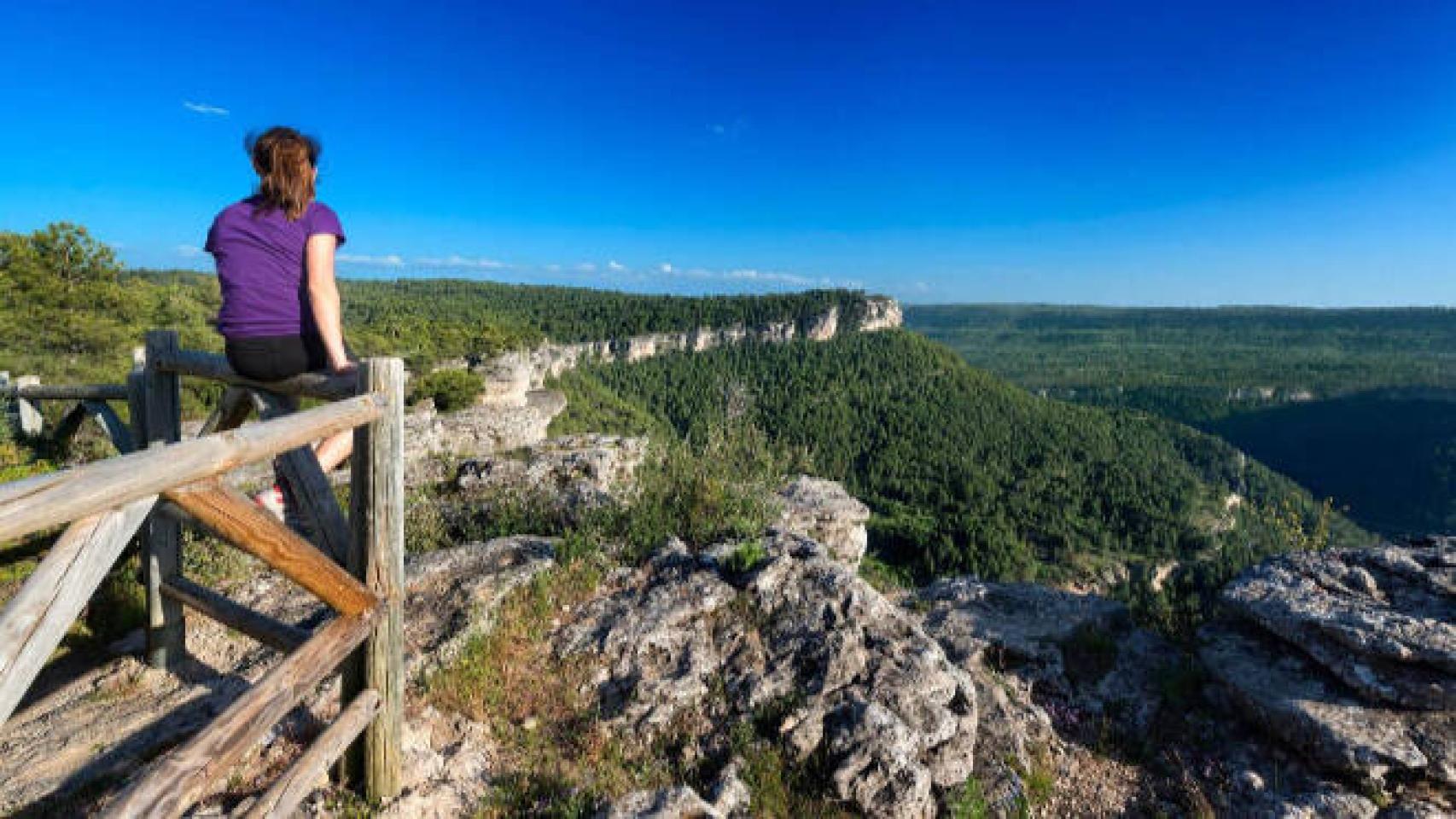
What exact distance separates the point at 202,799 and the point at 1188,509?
85.1m

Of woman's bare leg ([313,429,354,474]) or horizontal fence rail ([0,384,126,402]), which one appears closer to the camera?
woman's bare leg ([313,429,354,474])

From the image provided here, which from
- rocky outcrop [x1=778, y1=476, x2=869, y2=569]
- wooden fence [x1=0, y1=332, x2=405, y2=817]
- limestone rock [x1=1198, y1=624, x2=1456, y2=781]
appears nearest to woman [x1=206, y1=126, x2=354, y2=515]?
wooden fence [x1=0, y1=332, x2=405, y2=817]

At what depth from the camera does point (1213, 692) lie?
519 cm

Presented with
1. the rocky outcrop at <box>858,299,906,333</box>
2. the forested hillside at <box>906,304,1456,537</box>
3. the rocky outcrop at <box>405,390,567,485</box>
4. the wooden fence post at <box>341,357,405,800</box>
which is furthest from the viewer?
the rocky outcrop at <box>858,299,906,333</box>

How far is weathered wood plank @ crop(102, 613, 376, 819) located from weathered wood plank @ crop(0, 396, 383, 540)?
2.73 ft

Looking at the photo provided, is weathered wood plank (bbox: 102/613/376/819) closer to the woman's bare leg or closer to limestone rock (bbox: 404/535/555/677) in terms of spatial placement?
the woman's bare leg

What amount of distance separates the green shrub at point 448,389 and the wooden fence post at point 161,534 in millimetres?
30892

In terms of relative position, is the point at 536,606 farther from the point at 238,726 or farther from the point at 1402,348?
the point at 1402,348

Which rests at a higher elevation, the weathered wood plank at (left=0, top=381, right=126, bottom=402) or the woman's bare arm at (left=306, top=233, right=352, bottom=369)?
the woman's bare arm at (left=306, top=233, right=352, bottom=369)

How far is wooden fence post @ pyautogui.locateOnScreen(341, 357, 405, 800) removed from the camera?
8.75 feet

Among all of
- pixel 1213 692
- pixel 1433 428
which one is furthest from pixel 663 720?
pixel 1433 428

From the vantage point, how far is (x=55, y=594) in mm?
1603

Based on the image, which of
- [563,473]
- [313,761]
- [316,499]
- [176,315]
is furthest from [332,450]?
[176,315]

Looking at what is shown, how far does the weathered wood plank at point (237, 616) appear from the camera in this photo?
10.4 feet
